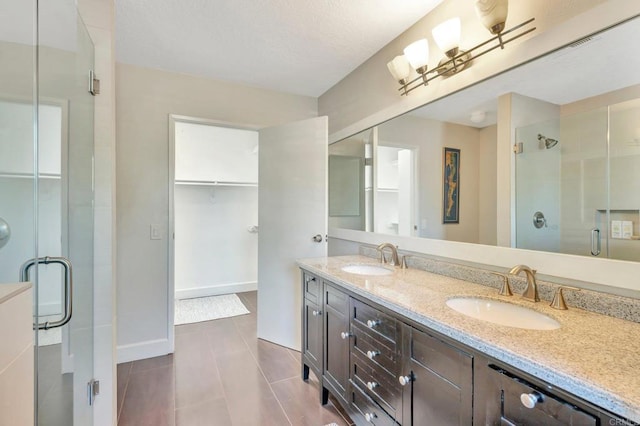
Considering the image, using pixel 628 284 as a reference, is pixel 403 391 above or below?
below

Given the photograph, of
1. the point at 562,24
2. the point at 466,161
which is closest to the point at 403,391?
the point at 466,161

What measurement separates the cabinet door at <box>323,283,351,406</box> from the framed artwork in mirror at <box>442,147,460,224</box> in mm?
785

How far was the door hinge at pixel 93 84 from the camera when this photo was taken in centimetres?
151

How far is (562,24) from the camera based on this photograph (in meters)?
1.15

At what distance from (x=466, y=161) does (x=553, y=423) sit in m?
1.23

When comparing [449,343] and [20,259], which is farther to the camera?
[20,259]

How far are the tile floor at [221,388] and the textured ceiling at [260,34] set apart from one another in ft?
8.25

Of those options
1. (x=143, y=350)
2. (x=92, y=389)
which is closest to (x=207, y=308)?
(x=143, y=350)

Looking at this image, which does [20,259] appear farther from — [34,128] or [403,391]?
[403,391]


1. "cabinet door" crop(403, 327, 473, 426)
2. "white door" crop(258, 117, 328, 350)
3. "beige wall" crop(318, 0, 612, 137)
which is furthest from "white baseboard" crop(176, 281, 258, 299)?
"cabinet door" crop(403, 327, 473, 426)

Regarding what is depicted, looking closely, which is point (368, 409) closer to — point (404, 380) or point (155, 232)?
point (404, 380)

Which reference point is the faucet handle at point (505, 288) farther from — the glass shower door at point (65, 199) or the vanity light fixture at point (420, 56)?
the glass shower door at point (65, 199)

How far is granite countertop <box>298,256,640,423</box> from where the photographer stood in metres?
0.62

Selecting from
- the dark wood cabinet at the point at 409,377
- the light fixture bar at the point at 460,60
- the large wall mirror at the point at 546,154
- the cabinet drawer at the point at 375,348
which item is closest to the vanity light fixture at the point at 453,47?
the light fixture bar at the point at 460,60
